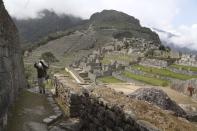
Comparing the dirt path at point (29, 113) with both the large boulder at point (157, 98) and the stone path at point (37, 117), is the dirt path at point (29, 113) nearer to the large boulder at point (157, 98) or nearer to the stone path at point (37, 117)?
the stone path at point (37, 117)

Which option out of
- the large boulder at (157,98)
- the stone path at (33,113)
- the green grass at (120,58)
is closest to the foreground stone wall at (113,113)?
the stone path at (33,113)

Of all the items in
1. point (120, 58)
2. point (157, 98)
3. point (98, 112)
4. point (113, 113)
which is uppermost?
point (120, 58)

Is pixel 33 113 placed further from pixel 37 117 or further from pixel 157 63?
pixel 157 63

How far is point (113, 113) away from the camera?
9.53 metres

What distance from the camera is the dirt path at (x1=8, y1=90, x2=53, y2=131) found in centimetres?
1210

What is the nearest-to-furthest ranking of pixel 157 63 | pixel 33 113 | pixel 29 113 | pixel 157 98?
pixel 29 113 < pixel 33 113 < pixel 157 98 < pixel 157 63

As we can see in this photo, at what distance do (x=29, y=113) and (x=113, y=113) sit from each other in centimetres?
514

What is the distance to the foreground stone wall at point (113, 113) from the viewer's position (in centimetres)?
796

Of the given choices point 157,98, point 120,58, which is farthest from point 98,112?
point 120,58

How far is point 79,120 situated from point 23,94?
200 inches

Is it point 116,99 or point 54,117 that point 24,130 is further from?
point 116,99

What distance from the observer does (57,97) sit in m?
17.6

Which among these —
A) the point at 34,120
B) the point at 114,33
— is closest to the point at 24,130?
the point at 34,120

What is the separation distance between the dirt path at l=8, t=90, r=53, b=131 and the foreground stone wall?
114 cm
